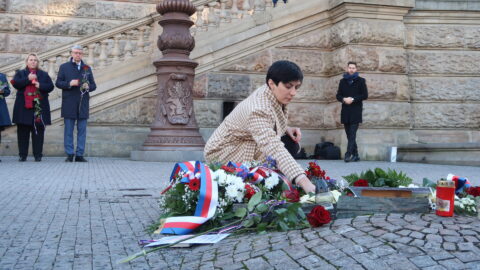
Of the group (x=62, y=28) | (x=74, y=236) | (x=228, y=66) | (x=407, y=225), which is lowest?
(x=74, y=236)

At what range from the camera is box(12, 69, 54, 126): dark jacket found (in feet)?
35.0

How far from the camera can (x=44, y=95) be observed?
1098 centimetres

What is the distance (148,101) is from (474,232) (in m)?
9.94

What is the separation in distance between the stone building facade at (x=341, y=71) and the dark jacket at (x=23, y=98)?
1.26 metres

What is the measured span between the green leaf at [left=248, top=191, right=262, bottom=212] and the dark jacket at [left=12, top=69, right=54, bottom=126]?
25.3 ft

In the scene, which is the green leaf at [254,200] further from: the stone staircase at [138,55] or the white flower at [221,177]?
the stone staircase at [138,55]

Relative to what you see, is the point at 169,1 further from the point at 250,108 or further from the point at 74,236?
the point at 74,236

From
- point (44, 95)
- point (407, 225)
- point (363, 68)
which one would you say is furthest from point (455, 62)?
point (407, 225)

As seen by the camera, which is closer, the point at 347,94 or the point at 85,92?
the point at 85,92

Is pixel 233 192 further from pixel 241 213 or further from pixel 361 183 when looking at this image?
pixel 361 183

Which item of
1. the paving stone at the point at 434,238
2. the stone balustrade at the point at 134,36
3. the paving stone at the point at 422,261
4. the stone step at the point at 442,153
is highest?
the stone balustrade at the point at 134,36

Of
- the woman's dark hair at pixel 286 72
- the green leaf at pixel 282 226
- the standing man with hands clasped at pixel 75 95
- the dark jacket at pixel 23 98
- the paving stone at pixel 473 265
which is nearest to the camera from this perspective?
the paving stone at pixel 473 265

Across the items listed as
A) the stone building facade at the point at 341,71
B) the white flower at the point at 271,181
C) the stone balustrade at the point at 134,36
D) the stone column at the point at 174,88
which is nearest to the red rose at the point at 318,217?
the white flower at the point at 271,181

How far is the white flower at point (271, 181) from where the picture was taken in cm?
427
